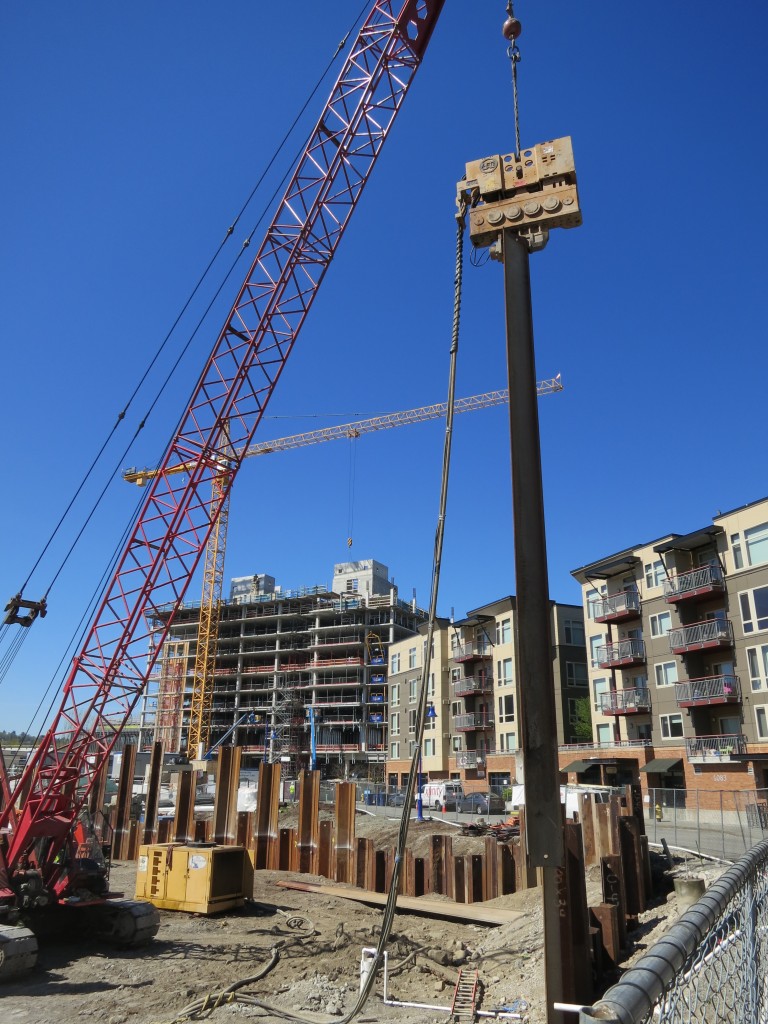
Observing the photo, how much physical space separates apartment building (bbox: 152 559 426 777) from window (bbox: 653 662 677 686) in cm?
5257

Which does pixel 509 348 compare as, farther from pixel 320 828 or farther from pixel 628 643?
pixel 628 643

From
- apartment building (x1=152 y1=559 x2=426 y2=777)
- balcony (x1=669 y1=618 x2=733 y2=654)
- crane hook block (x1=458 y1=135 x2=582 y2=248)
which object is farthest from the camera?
apartment building (x1=152 y1=559 x2=426 y2=777)

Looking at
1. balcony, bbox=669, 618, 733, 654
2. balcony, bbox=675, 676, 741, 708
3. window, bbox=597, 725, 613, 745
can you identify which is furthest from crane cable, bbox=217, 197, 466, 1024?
window, bbox=597, 725, 613, 745

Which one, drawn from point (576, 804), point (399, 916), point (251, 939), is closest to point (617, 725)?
point (576, 804)

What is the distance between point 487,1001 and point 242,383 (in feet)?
57.6

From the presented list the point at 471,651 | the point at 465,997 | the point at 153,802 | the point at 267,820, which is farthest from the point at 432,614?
the point at 471,651

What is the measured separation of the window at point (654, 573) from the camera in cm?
4116

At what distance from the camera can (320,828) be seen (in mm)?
24422

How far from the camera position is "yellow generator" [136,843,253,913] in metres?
18.1

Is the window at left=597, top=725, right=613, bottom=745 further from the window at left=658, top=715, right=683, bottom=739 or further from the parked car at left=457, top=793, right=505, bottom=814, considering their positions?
the parked car at left=457, top=793, right=505, bottom=814

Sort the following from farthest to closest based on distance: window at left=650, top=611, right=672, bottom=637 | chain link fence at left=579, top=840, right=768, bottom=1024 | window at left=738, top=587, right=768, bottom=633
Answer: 1. window at left=650, top=611, right=672, bottom=637
2. window at left=738, top=587, right=768, bottom=633
3. chain link fence at left=579, top=840, right=768, bottom=1024

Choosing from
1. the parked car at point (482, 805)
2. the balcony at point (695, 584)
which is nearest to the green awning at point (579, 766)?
the parked car at point (482, 805)

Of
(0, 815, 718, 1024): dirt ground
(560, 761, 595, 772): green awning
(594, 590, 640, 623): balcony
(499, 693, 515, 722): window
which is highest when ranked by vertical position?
(594, 590, 640, 623): balcony

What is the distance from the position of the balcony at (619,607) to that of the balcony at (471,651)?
1424 centimetres
